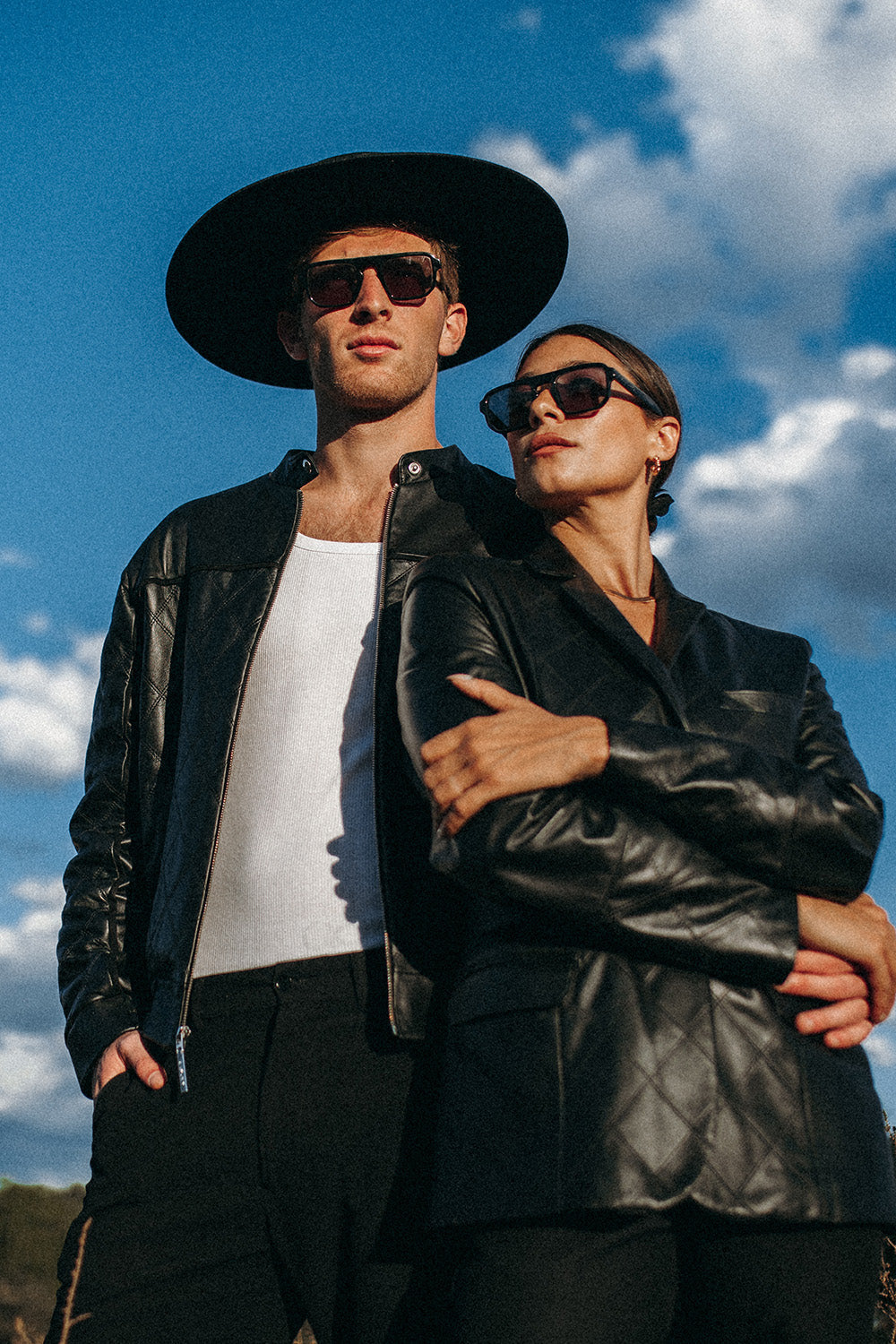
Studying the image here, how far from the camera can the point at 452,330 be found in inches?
190

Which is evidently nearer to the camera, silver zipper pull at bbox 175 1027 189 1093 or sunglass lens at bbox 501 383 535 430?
silver zipper pull at bbox 175 1027 189 1093

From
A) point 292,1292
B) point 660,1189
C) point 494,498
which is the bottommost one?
point 292,1292

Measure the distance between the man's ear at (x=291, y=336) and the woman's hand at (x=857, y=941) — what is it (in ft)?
9.45

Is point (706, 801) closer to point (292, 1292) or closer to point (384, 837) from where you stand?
point (384, 837)

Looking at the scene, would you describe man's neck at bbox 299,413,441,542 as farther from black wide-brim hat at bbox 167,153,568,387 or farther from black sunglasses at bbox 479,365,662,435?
black wide-brim hat at bbox 167,153,568,387

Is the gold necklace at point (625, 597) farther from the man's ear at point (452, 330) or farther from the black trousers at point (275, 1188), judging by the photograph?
the man's ear at point (452, 330)

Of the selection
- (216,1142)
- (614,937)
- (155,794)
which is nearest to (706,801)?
(614,937)

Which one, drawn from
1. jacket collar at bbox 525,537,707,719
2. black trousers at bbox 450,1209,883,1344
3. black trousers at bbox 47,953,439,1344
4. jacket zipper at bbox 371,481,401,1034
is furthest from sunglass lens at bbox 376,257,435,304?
black trousers at bbox 450,1209,883,1344

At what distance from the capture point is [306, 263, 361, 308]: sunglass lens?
14.4ft

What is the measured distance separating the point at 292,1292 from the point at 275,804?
1.26 metres

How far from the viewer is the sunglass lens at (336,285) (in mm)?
4379

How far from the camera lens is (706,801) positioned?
110 inches

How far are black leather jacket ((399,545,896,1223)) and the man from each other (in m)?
0.48

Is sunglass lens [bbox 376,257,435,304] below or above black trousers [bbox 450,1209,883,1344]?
above
